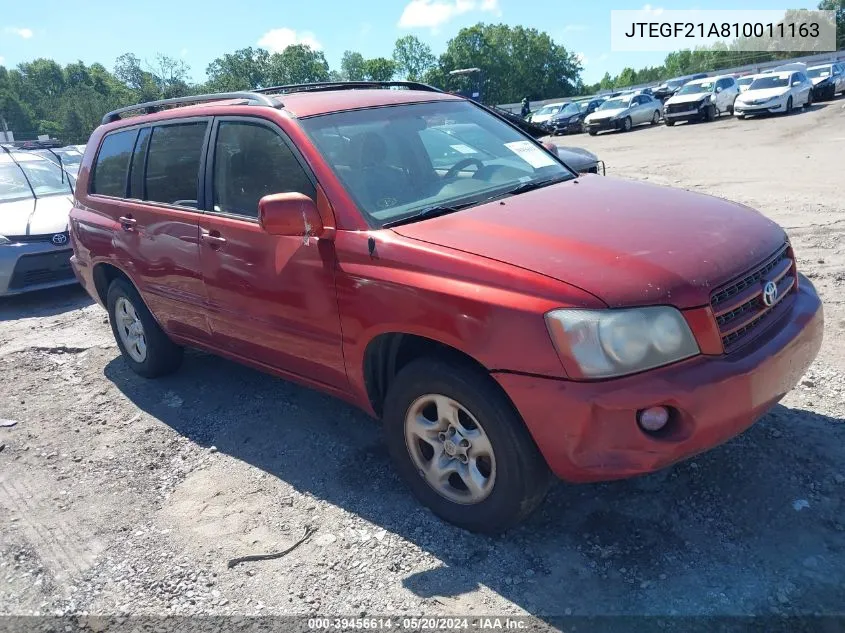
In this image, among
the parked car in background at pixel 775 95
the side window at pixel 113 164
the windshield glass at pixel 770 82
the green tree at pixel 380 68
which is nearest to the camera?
the side window at pixel 113 164

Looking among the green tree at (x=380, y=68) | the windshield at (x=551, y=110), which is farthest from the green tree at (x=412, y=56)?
the windshield at (x=551, y=110)

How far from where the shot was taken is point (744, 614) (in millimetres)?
2398

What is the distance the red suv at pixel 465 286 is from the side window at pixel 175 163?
16 millimetres

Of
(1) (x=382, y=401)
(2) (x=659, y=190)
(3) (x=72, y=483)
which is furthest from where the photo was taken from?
(3) (x=72, y=483)

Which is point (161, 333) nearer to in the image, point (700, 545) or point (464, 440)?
point (464, 440)

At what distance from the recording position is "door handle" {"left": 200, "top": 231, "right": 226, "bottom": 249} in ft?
12.3

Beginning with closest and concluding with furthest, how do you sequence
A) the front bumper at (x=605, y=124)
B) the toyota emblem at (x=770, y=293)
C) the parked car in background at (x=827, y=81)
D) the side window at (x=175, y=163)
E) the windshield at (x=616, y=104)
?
the toyota emblem at (x=770, y=293) → the side window at (x=175, y=163) → the front bumper at (x=605, y=124) → the windshield at (x=616, y=104) → the parked car in background at (x=827, y=81)

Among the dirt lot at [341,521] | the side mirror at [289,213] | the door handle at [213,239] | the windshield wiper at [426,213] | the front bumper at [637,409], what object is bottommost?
the dirt lot at [341,521]

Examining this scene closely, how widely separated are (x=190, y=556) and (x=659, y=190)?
2.92m

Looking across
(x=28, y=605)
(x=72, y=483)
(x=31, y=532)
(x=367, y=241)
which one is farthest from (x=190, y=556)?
(x=367, y=241)

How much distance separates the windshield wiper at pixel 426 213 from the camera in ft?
10.2

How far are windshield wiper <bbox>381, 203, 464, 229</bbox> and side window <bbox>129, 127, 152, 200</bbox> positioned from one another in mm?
2297

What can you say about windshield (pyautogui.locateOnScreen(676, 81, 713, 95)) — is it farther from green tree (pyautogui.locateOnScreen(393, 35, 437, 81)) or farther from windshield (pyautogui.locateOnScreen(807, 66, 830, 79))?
green tree (pyautogui.locateOnScreen(393, 35, 437, 81))

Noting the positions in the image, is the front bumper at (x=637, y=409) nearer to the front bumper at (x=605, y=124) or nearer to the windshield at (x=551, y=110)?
the front bumper at (x=605, y=124)
